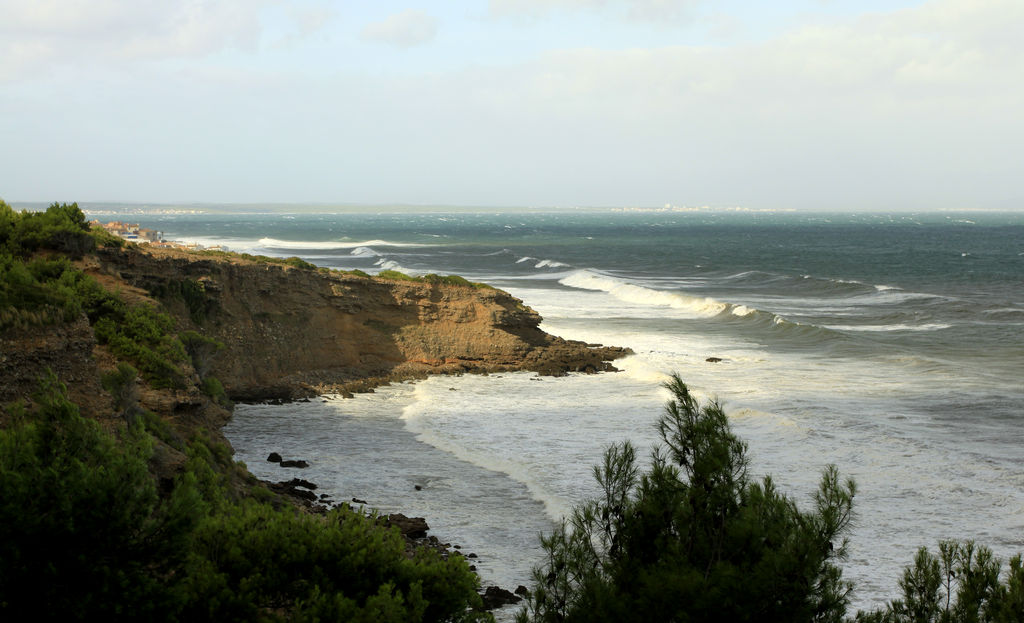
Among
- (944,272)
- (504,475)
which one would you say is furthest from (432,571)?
(944,272)

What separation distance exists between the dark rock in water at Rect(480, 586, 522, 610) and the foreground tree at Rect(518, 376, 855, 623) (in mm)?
3716

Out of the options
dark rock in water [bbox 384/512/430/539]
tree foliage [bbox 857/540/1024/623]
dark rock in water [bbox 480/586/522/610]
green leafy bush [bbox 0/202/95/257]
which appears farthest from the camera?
green leafy bush [bbox 0/202/95/257]

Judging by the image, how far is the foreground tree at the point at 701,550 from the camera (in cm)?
754

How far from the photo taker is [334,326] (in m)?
30.1

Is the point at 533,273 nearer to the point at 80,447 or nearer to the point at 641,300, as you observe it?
the point at 641,300

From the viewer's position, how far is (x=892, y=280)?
74.2m

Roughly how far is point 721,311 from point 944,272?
41.9 metres

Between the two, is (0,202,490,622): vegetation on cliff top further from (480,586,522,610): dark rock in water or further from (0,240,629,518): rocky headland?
(0,240,629,518): rocky headland

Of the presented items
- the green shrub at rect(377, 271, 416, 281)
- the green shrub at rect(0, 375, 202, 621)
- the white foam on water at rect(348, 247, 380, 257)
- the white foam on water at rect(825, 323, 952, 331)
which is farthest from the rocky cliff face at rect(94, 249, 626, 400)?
the white foam on water at rect(348, 247, 380, 257)

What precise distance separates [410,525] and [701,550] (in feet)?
25.7

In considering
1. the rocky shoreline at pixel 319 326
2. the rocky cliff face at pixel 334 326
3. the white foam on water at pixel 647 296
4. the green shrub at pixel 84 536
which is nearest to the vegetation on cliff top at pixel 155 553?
the green shrub at pixel 84 536

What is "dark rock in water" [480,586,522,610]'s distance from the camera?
12.3 metres

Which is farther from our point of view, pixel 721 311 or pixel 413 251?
pixel 413 251

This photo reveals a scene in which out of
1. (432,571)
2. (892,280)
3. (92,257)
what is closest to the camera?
(432,571)
